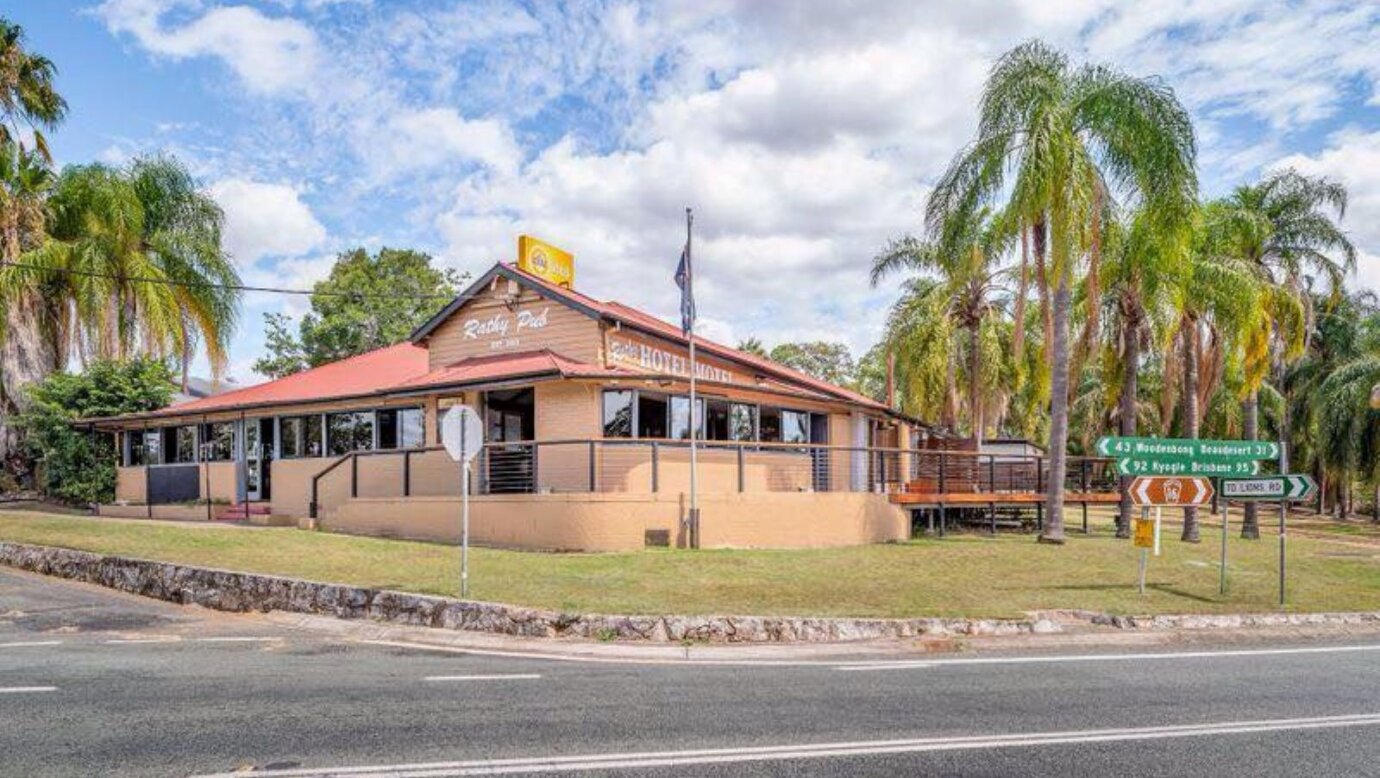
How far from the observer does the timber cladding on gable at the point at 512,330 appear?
21.7 meters

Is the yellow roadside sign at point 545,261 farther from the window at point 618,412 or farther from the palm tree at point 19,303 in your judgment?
the palm tree at point 19,303

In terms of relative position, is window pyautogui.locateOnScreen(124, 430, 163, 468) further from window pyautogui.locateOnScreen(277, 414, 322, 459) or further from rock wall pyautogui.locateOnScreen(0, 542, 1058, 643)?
rock wall pyautogui.locateOnScreen(0, 542, 1058, 643)

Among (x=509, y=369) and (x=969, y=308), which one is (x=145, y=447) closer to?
(x=509, y=369)

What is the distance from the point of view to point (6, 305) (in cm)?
2714

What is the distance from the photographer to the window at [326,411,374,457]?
78.7 feet

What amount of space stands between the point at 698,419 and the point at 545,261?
720 centimetres

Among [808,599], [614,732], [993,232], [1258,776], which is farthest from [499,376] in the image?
[1258,776]

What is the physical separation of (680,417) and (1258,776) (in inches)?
643

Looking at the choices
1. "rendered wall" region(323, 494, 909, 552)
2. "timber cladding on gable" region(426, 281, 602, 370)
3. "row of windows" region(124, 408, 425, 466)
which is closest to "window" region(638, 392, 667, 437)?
"timber cladding on gable" region(426, 281, 602, 370)

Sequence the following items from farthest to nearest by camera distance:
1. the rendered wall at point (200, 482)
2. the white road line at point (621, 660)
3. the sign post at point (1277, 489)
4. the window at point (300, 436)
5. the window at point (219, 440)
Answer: the window at point (219, 440)
the rendered wall at point (200, 482)
the window at point (300, 436)
the sign post at point (1277, 489)
the white road line at point (621, 660)

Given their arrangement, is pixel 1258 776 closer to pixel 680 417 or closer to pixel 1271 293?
pixel 680 417

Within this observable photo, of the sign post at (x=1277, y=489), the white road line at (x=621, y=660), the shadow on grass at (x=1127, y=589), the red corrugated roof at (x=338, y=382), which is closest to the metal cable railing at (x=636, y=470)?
the red corrugated roof at (x=338, y=382)

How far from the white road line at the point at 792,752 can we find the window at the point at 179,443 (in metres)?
25.3

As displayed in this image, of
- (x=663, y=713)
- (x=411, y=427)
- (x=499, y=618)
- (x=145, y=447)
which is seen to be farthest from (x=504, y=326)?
(x=663, y=713)
